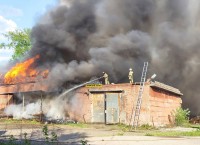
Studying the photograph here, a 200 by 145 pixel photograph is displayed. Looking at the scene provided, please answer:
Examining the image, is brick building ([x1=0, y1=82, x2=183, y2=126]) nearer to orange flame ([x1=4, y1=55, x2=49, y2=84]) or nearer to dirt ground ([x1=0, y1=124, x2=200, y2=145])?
orange flame ([x1=4, y1=55, x2=49, y2=84])

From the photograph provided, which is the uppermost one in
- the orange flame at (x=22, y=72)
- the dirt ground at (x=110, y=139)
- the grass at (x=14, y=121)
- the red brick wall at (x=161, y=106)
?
the orange flame at (x=22, y=72)

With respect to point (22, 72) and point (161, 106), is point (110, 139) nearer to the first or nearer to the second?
point (161, 106)

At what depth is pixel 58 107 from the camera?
23.6 meters

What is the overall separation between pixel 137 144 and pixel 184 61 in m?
21.9

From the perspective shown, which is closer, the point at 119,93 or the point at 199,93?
the point at 119,93

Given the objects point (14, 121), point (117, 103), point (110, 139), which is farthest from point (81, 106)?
point (110, 139)

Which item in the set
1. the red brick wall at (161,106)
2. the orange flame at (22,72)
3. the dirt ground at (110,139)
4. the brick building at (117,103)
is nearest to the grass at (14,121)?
the brick building at (117,103)

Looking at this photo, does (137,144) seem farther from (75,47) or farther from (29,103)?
(75,47)

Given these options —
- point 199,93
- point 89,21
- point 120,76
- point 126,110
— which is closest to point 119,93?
point 126,110

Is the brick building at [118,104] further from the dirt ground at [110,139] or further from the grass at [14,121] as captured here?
the dirt ground at [110,139]

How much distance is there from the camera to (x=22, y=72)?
1056 inches

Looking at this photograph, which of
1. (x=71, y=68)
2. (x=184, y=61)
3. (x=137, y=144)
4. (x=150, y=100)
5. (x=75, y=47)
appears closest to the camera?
(x=137, y=144)

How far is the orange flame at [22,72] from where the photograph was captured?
26.2 metres

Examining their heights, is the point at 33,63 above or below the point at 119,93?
above
